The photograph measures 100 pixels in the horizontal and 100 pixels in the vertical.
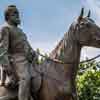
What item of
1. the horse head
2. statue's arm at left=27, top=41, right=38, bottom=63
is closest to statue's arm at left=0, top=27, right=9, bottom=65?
statue's arm at left=27, top=41, right=38, bottom=63

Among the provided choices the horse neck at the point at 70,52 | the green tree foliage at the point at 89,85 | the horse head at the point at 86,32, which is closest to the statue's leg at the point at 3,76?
the horse neck at the point at 70,52

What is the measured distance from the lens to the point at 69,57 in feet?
32.8

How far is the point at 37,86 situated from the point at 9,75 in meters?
0.70

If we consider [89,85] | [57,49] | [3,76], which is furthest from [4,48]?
[89,85]

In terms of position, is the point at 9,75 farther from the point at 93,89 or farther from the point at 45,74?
the point at 93,89

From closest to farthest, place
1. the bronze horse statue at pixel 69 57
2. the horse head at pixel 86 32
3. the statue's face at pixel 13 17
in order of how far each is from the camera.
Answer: the bronze horse statue at pixel 69 57, the horse head at pixel 86 32, the statue's face at pixel 13 17

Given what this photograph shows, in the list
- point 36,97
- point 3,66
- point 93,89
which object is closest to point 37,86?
point 36,97

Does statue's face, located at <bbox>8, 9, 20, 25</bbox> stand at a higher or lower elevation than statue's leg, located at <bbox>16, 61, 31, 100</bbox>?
higher

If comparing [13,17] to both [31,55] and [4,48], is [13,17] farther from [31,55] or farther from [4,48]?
[31,55]

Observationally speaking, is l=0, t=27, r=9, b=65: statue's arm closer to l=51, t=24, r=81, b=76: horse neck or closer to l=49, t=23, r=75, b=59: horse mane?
l=49, t=23, r=75, b=59: horse mane

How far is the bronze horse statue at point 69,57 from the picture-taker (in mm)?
9875

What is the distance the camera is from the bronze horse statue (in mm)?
9875

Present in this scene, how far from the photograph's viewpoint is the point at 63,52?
10.0 metres

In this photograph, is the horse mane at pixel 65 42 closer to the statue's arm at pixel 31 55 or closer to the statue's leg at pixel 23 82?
the statue's arm at pixel 31 55
